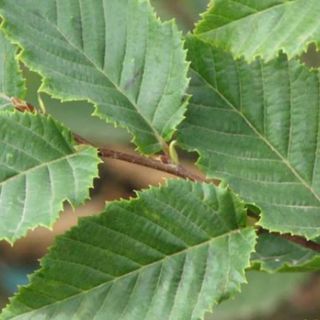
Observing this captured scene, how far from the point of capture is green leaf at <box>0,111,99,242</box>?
1.28 meters

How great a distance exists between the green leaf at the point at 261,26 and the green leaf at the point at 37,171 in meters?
0.26

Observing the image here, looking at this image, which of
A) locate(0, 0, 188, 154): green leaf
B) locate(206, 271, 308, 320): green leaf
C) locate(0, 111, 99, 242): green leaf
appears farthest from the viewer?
locate(206, 271, 308, 320): green leaf

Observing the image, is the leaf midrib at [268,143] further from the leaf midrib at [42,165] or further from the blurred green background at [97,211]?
the blurred green background at [97,211]

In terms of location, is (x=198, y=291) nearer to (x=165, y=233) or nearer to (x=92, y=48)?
(x=165, y=233)

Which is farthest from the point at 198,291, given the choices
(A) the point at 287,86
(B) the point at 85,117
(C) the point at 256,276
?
(B) the point at 85,117

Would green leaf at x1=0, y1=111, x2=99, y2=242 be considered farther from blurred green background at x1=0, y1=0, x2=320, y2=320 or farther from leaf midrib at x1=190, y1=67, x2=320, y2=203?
blurred green background at x1=0, y1=0, x2=320, y2=320

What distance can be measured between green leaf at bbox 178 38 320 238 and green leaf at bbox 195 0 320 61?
23 millimetres

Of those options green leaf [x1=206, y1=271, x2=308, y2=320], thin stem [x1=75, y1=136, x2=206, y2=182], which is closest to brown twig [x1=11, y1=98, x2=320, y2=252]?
thin stem [x1=75, y1=136, x2=206, y2=182]

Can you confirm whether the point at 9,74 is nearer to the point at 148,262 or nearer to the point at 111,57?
the point at 111,57

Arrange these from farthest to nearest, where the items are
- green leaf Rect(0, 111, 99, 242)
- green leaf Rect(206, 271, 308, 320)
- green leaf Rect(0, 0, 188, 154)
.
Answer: green leaf Rect(206, 271, 308, 320)
green leaf Rect(0, 0, 188, 154)
green leaf Rect(0, 111, 99, 242)

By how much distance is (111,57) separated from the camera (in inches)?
56.3

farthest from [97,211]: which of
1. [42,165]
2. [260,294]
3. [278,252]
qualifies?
[42,165]

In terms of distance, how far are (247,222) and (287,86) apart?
218mm

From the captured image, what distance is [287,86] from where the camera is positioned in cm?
143
